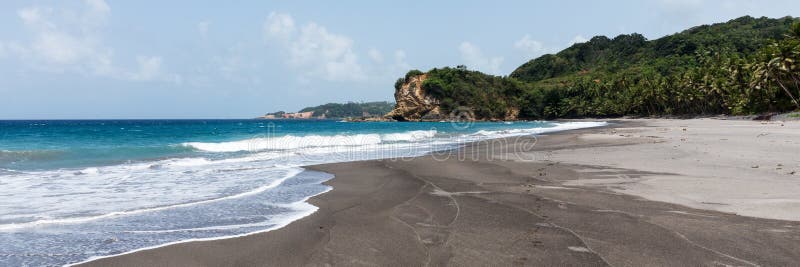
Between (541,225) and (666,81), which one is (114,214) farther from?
(666,81)

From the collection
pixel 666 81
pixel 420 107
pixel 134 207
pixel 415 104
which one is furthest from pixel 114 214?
pixel 415 104

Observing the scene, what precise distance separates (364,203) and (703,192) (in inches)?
262

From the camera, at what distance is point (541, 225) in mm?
6441

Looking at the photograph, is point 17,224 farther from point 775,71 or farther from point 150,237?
point 775,71

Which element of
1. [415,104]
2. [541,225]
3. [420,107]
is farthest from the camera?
[415,104]

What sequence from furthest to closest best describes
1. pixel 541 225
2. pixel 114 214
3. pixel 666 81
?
1. pixel 666 81
2. pixel 114 214
3. pixel 541 225

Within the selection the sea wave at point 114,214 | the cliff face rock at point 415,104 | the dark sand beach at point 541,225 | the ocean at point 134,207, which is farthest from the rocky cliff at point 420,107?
the sea wave at point 114,214

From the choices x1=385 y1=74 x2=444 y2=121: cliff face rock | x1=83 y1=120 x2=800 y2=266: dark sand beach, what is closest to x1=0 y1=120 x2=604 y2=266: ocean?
x1=83 y1=120 x2=800 y2=266: dark sand beach

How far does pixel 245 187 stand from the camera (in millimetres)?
11078

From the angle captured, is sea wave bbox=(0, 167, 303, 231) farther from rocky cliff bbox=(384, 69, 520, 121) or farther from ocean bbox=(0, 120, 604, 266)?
rocky cliff bbox=(384, 69, 520, 121)

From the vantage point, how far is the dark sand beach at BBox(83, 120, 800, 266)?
16.4ft

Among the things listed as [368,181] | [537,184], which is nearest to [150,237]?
[368,181]

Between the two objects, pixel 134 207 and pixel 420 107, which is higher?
pixel 420 107

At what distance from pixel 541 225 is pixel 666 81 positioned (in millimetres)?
→ 102324
